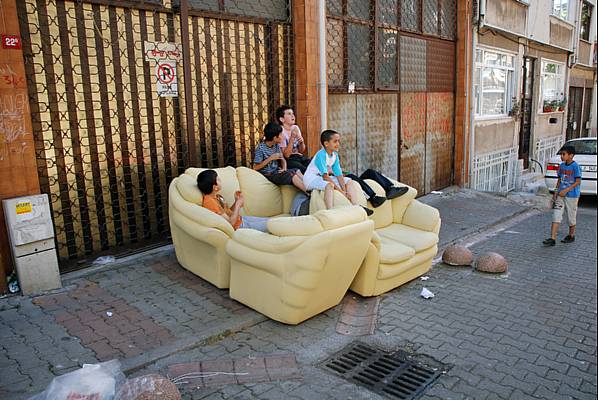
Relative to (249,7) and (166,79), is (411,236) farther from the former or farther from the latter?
(249,7)

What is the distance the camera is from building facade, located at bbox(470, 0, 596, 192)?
12.8m

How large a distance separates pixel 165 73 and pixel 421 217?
382 centimetres

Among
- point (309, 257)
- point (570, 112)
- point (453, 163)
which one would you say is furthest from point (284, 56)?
point (570, 112)

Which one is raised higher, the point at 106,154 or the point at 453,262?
the point at 106,154

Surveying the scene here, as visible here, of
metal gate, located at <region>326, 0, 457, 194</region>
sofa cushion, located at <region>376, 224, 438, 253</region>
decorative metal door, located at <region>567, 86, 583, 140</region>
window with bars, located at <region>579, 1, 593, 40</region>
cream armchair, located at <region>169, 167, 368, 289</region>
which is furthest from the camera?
decorative metal door, located at <region>567, 86, 583, 140</region>

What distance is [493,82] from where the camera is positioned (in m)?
13.8

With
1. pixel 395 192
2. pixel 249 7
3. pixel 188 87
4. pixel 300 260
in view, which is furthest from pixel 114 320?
pixel 249 7

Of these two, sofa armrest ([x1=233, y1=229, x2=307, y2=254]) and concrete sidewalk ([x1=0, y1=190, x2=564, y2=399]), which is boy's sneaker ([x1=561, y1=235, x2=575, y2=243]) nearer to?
concrete sidewalk ([x1=0, y1=190, x2=564, y2=399])

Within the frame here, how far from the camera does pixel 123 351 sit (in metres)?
3.91

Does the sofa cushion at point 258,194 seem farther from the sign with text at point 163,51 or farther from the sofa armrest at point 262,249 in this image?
the sign with text at point 163,51

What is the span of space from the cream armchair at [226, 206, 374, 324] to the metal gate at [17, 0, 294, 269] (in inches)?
80.2

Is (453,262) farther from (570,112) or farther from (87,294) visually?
(570,112)

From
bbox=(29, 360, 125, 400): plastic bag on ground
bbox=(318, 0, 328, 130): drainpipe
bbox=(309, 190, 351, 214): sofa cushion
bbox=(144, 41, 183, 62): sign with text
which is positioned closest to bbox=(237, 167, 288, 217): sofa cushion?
bbox=(309, 190, 351, 214): sofa cushion

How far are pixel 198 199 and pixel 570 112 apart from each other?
21.2 metres
